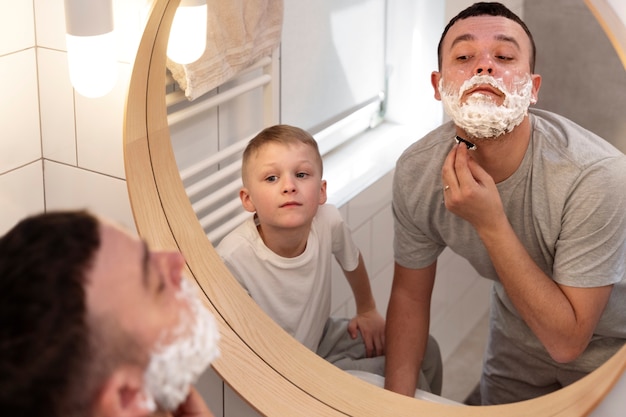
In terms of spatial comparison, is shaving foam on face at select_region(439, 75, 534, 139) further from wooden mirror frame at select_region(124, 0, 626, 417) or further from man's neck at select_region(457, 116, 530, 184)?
wooden mirror frame at select_region(124, 0, 626, 417)

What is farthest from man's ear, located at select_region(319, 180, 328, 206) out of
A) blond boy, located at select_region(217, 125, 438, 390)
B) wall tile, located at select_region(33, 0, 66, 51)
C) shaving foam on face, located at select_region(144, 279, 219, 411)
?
shaving foam on face, located at select_region(144, 279, 219, 411)

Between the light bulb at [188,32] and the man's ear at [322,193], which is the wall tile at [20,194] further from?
the man's ear at [322,193]

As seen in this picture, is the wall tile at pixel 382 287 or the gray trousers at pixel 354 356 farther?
the wall tile at pixel 382 287

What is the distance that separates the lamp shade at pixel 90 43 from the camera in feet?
3.42

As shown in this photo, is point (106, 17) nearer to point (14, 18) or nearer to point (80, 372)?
point (14, 18)

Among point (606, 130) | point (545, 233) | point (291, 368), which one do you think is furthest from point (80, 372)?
point (606, 130)

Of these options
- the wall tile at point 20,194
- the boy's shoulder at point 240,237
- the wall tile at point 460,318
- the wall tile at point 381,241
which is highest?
the wall tile at point 20,194

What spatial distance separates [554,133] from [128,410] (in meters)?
0.74

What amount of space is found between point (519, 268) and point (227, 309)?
376 millimetres

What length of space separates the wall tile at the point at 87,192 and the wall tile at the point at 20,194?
0.04ft

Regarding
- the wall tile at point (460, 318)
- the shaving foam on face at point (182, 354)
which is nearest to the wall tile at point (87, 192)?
the shaving foam on face at point (182, 354)

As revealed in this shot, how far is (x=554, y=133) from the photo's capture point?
1.13m

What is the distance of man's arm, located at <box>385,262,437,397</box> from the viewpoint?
127 cm

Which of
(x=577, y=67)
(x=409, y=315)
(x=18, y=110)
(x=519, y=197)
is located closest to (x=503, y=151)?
(x=519, y=197)
